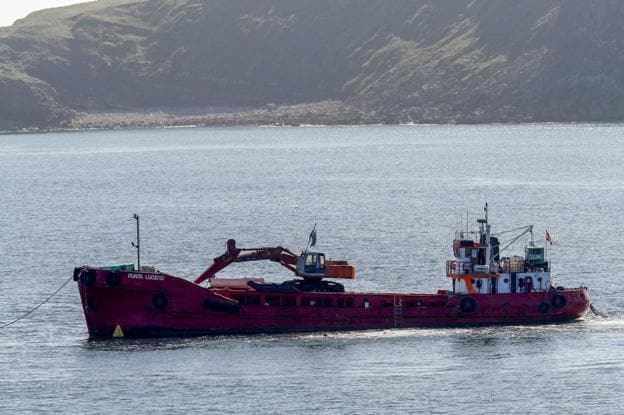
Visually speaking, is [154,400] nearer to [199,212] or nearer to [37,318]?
[37,318]

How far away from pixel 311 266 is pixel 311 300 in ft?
6.83

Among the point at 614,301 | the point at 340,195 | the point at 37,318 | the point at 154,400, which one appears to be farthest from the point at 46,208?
the point at 154,400

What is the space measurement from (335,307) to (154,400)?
1596 cm

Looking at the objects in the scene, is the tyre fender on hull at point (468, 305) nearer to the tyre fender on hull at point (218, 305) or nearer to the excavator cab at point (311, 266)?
the excavator cab at point (311, 266)

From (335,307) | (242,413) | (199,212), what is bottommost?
(242,413)

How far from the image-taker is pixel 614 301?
93188 mm

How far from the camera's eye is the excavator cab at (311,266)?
84.4 metres

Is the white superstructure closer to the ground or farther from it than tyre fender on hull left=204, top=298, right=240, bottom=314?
farther from it

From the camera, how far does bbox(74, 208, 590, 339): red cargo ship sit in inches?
3250

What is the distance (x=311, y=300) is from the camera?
3295 inches

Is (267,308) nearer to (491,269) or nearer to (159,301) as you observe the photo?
(159,301)

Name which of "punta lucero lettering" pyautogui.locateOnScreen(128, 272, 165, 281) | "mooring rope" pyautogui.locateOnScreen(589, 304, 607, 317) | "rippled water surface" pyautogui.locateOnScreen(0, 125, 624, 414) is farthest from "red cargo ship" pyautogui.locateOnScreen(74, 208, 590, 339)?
"mooring rope" pyautogui.locateOnScreen(589, 304, 607, 317)

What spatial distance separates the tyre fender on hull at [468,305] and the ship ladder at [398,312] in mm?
3523

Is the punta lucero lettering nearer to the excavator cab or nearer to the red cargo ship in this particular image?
the red cargo ship
